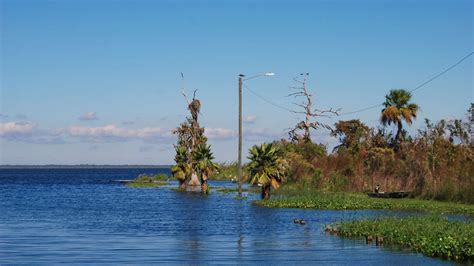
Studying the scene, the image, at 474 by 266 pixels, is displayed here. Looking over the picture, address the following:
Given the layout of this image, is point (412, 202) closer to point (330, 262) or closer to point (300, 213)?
point (300, 213)

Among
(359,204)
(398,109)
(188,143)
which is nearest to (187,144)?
(188,143)

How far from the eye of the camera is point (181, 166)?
8431cm

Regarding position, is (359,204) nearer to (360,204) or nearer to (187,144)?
(360,204)

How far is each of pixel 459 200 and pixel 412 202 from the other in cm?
296

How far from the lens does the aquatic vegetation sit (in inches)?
1760

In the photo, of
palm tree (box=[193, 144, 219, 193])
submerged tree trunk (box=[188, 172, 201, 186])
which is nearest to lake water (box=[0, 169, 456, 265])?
palm tree (box=[193, 144, 219, 193])

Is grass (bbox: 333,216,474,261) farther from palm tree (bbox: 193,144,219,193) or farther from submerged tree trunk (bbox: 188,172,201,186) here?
submerged tree trunk (bbox: 188,172,201,186)

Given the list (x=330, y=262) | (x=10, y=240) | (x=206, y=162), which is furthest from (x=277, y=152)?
(x=330, y=262)

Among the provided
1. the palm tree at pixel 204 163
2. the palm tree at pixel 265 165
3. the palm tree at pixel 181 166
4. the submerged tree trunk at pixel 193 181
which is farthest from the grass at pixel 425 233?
the submerged tree trunk at pixel 193 181

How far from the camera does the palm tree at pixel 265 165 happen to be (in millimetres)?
56906

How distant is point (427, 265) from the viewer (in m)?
24.2

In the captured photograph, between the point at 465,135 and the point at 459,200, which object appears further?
the point at 465,135

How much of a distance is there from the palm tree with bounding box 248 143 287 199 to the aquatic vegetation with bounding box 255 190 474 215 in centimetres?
232

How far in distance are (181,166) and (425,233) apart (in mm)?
57339
